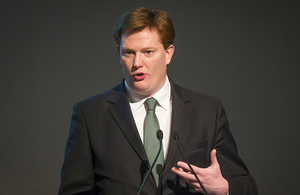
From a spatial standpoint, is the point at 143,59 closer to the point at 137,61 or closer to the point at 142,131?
the point at 137,61

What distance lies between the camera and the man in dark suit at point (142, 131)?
4.52 feet

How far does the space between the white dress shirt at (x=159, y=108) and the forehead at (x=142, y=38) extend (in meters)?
0.27

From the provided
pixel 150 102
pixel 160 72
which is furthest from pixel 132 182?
pixel 160 72

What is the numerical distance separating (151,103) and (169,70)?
0.88 m

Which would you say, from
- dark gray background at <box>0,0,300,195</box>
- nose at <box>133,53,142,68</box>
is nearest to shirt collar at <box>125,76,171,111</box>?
nose at <box>133,53,142,68</box>

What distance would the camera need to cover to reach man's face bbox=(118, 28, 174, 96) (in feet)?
4.75

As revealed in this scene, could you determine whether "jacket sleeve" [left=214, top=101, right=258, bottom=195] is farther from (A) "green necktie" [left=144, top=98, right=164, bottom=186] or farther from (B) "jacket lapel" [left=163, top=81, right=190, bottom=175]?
(A) "green necktie" [left=144, top=98, right=164, bottom=186]

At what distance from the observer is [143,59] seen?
1456 millimetres

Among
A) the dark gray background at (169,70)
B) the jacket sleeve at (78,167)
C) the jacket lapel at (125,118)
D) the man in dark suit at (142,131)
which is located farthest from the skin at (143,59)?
the dark gray background at (169,70)

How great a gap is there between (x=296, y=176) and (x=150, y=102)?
1.56 m

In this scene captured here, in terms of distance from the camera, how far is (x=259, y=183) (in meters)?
2.29

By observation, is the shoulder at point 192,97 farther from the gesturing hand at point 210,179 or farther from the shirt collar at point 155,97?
the gesturing hand at point 210,179

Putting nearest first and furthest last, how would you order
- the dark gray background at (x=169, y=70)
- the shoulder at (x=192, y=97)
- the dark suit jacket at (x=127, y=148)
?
the dark suit jacket at (x=127, y=148) < the shoulder at (x=192, y=97) < the dark gray background at (x=169, y=70)

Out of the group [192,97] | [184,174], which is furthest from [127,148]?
[192,97]
